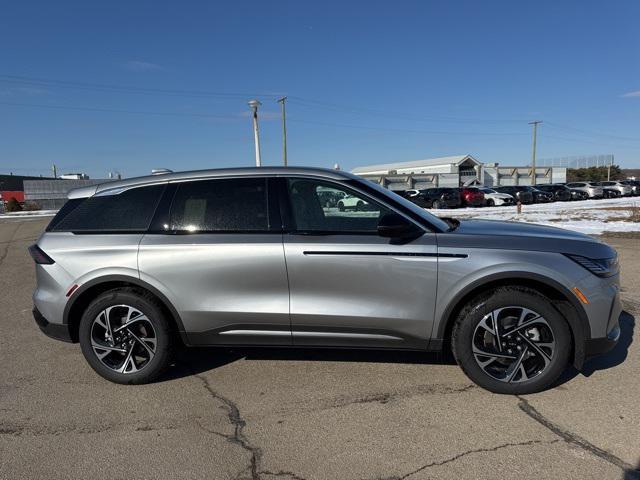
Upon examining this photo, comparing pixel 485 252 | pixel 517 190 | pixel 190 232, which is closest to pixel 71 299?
pixel 190 232

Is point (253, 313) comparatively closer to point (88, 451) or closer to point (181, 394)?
point (181, 394)

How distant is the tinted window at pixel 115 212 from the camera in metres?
3.97

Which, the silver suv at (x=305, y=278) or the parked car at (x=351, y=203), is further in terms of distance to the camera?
the parked car at (x=351, y=203)

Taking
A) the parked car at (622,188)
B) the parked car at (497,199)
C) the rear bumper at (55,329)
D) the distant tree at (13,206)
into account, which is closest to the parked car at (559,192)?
the parked car at (622,188)

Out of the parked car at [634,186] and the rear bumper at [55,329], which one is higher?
the parked car at [634,186]

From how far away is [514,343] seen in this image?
140 inches

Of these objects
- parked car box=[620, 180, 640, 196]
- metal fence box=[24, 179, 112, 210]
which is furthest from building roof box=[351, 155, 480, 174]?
metal fence box=[24, 179, 112, 210]

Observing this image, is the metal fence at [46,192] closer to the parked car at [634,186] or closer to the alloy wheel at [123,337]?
the alloy wheel at [123,337]

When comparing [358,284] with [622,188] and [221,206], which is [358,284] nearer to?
[221,206]

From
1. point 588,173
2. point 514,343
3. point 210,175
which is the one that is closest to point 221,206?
point 210,175

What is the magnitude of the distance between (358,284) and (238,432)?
53.2 inches

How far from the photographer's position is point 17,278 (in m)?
8.84

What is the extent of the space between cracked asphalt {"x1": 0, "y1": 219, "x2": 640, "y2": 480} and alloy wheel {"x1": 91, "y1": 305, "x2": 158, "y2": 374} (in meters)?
0.22

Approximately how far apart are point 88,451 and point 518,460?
2.66 m
